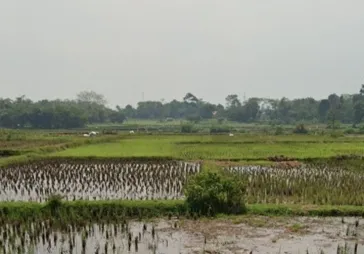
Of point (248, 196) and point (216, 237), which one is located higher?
point (248, 196)

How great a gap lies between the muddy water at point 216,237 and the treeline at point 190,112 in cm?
5072

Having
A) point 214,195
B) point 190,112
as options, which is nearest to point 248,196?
point 214,195

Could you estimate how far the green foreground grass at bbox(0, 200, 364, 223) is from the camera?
12219mm

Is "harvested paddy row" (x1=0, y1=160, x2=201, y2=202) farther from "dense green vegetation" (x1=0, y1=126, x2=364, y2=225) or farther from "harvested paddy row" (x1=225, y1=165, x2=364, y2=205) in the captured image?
"harvested paddy row" (x1=225, y1=165, x2=364, y2=205)

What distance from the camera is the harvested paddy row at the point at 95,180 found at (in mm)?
15648

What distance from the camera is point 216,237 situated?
10.3 metres

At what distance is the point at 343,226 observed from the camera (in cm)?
1138

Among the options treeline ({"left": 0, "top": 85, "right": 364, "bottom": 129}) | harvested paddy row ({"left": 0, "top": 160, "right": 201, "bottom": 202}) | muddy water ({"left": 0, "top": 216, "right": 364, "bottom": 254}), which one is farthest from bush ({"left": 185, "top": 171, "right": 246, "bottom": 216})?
treeline ({"left": 0, "top": 85, "right": 364, "bottom": 129})

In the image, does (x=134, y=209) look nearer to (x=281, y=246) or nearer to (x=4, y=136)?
(x=281, y=246)

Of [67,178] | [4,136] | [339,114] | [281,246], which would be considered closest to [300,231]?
[281,246]

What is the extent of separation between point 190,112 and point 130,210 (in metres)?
111

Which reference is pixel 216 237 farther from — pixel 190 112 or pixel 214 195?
pixel 190 112

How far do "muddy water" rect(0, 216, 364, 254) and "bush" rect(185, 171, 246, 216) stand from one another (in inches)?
23.1

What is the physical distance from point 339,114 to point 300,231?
2896 inches
